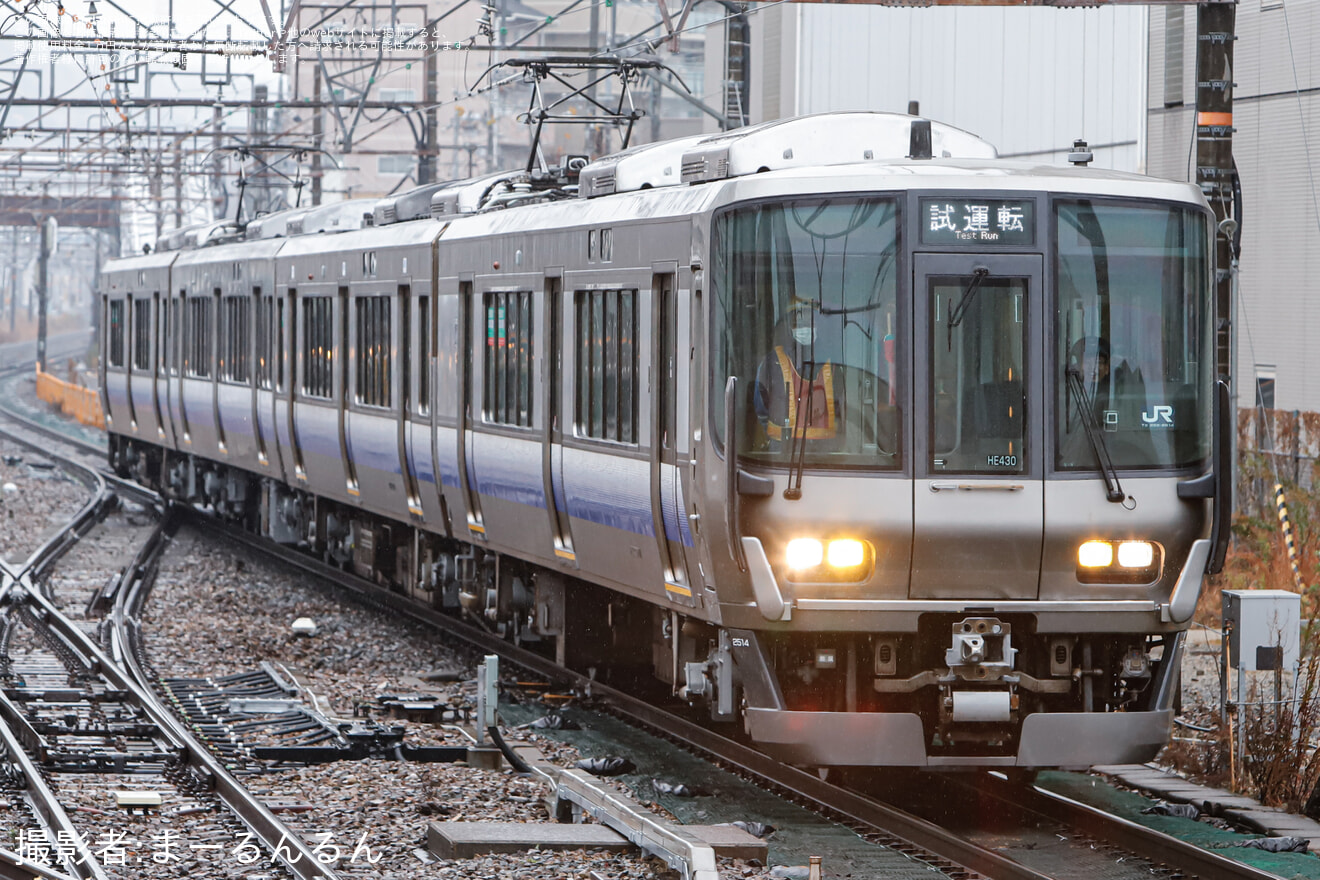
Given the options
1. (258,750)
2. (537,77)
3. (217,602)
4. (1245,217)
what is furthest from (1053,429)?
(1245,217)

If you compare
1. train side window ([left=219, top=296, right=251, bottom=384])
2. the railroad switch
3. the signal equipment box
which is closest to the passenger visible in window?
the signal equipment box

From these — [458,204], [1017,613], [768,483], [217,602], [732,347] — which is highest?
[458,204]

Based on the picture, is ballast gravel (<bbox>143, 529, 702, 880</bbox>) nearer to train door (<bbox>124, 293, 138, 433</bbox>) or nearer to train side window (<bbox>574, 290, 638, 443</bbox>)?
train side window (<bbox>574, 290, 638, 443</bbox>)

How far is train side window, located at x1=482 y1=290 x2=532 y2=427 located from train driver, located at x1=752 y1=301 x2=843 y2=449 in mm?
3684

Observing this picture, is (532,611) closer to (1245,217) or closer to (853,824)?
(853,824)

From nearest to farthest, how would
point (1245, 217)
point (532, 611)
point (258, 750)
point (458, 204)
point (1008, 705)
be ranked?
point (1008, 705)
point (258, 750)
point (532, 611)
point (458, 204)
point (1245, 217)

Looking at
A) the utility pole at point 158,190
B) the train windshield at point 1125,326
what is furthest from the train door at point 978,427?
the utility pole at point 158,190

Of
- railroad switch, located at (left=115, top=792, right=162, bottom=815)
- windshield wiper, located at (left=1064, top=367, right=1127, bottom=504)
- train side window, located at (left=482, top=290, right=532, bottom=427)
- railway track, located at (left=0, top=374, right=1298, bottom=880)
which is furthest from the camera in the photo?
train side window, located at (left=482, top=290, right=532, bottom=427)

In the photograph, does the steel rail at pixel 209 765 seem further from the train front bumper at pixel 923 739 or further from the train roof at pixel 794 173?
the train roof at pixel 794 173

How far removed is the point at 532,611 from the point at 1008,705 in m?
5.30

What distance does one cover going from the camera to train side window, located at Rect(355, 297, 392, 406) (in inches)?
624

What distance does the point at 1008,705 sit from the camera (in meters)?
8.78

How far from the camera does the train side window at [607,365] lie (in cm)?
1046

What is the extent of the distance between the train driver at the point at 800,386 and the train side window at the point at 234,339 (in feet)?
41.6
